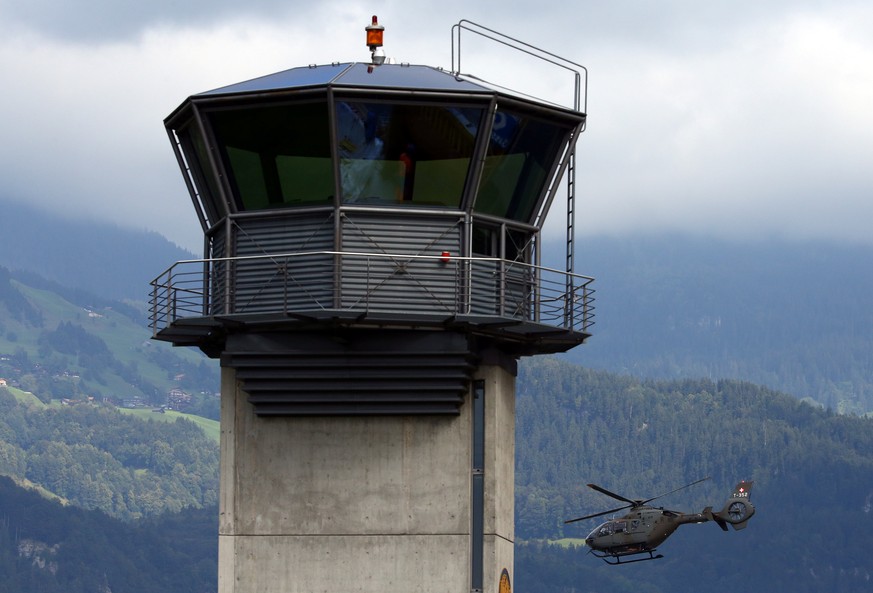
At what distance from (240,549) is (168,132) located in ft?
26.0

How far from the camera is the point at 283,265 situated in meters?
35.8

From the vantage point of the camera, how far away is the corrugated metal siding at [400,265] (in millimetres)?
35344

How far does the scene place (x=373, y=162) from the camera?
118ft

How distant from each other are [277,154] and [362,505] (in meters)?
6.62

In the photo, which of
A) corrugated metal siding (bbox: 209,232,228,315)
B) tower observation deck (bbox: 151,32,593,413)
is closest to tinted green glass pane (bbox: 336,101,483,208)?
tower observation deck (bbox: 151,32,593,413)

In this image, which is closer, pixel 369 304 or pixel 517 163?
pixel 369 304

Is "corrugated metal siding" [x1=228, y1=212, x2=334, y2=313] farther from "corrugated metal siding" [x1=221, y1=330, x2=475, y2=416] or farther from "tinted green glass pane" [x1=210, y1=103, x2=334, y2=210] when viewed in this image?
"corrugated metal siding" [x1=221, y1=330, x2=475, y2=416]

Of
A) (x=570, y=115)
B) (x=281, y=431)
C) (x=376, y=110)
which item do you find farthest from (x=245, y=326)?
(x=570, y=115)

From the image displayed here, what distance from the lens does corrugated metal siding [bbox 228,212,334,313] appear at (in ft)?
116

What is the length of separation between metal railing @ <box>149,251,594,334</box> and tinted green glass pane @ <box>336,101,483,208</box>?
1237mm

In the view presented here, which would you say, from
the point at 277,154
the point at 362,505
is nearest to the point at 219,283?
the point at 277,154

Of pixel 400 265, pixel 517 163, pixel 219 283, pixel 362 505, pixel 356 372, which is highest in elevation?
pixel 517 163

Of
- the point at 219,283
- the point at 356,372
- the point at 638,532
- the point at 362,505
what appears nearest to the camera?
the point at 356,372

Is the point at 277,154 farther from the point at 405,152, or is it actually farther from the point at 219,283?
the point at 219,283
